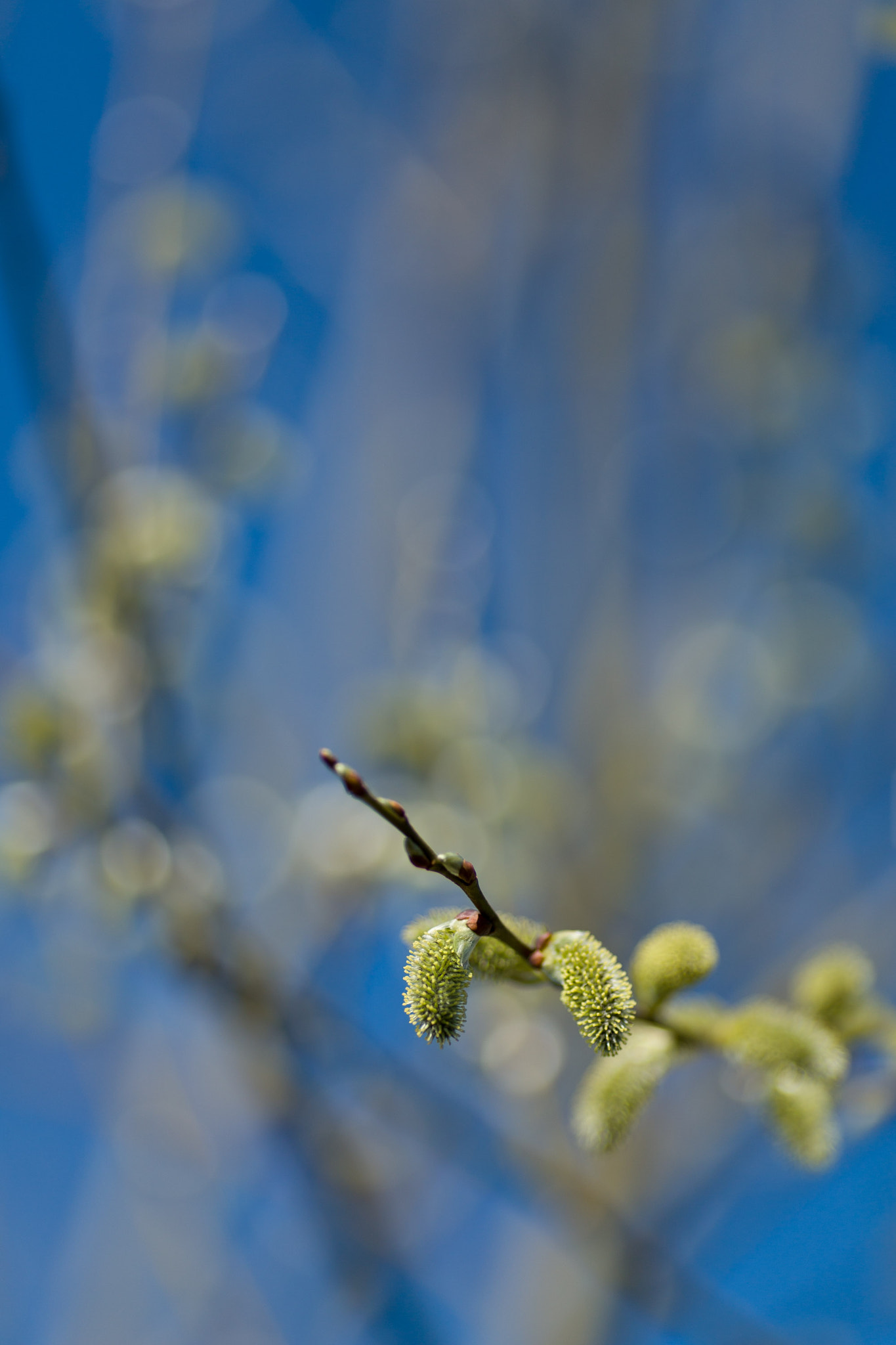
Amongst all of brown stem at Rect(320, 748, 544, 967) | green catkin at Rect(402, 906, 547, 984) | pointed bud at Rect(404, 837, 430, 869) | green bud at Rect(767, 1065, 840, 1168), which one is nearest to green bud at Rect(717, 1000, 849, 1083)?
green bud at Rect(767, 1065, 840, 1168)

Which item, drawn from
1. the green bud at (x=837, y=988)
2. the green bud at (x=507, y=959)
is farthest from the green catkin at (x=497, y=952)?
the green bud at (x=837, y=988)

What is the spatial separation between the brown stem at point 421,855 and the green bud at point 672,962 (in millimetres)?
216

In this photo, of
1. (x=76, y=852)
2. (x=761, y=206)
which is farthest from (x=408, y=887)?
(x=761, y=206)

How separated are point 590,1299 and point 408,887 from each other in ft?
6.67

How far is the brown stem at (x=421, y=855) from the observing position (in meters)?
0.93

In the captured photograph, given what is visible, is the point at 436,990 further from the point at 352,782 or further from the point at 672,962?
the point at 672,962

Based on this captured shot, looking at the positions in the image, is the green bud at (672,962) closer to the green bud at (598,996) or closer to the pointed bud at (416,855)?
the green bud at (598,996)

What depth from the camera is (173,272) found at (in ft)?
10.1

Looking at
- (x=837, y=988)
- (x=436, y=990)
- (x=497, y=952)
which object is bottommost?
(x=436, y=990)

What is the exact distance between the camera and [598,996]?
3.14 feet

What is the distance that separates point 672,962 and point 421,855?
13.7 inches

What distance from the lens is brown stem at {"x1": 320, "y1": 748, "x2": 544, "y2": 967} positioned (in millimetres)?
928

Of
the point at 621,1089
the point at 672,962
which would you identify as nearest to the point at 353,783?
the point at 672,962

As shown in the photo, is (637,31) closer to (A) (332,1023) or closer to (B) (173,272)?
(B) (173,272)
